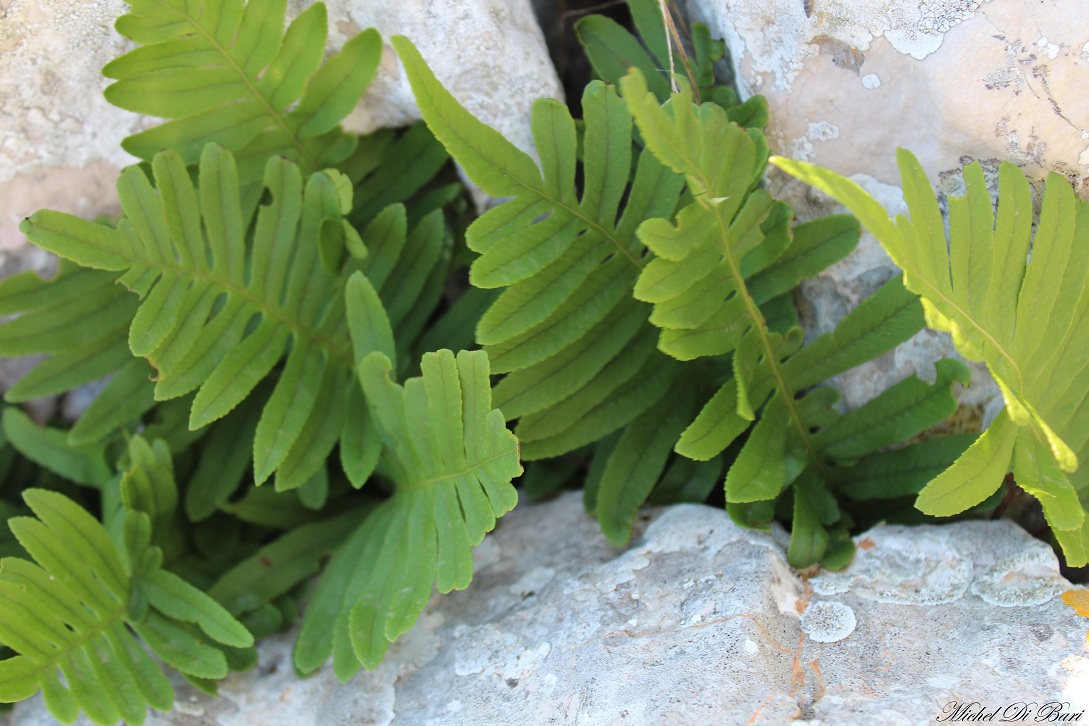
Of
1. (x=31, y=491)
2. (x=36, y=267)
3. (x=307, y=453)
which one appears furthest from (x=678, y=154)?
(x=36, y=267)

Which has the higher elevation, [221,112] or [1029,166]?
[221,112]

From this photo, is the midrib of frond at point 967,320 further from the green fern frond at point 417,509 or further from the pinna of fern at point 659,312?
the green fern frond at point 417,509

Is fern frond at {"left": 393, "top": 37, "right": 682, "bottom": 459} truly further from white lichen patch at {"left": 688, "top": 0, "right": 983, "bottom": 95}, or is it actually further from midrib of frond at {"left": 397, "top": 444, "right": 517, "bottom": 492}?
white lichen patch at {"left": 688, "top": 0, "right": 983, "bottom": 95}

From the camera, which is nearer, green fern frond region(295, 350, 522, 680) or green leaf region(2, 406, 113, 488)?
green fern frond region(295, 350, 522, 680)

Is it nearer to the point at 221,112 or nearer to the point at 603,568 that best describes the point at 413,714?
the point at 603,568

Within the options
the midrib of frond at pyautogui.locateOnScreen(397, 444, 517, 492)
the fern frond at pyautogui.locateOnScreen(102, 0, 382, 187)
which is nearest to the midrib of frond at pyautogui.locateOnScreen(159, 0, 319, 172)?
the fern frond at pyautogui.locateOnScreen(102, 0, 382, 187)

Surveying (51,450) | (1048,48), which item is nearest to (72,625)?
(51,450)

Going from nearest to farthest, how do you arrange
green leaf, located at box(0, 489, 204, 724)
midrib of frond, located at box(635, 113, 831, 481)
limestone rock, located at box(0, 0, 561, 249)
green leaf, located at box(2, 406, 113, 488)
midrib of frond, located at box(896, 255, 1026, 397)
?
midrib of frond, located at box(896, 255, 1026, 397)
midrib of frond, located at box(635, 113, 831, 481)
green leaf, located at box(0, 489, 204, 724)
limestone rock, located at box(0, 0, 561, 249)
green leaf, located at box(2, 406, 113, 488)
